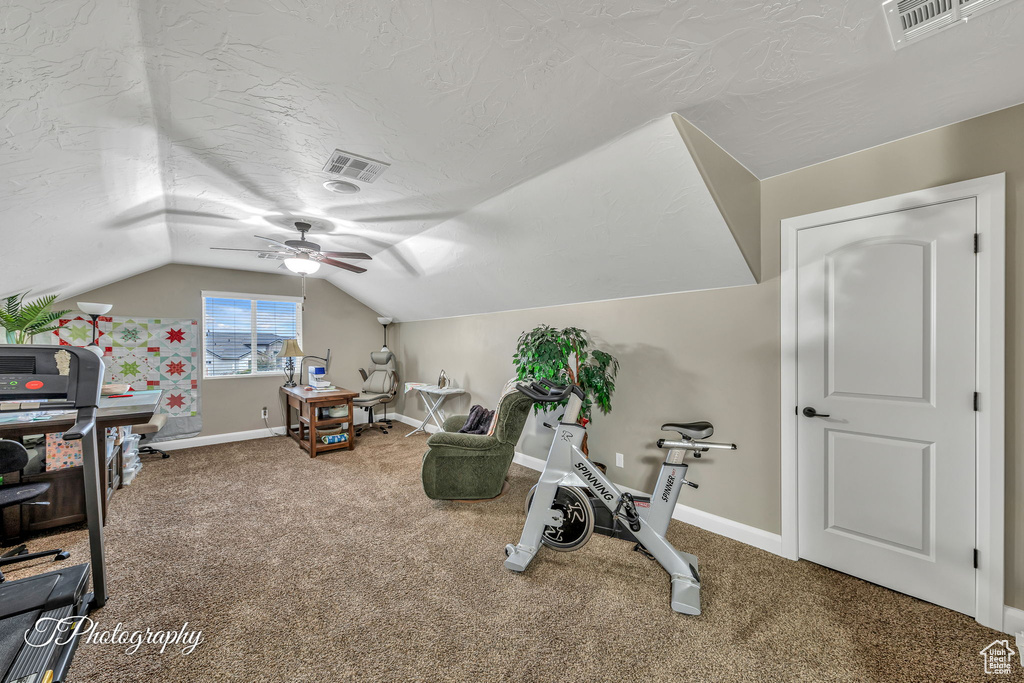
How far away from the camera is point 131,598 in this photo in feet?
6.48

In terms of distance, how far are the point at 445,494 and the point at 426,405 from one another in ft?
8.54

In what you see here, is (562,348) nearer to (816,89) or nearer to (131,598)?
(816,89)

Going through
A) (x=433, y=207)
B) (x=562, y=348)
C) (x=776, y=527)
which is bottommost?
(x=776, y=527)

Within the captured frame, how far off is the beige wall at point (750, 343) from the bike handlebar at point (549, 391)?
1144 mm

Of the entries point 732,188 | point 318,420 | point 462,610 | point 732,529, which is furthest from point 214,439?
point 732,188

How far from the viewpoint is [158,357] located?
476 centimetres

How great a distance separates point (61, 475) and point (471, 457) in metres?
2.85

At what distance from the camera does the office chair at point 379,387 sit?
228 inches

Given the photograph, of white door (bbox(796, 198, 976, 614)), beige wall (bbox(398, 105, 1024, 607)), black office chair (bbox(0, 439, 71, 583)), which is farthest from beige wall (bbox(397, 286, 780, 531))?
black office chair (bbox(0, 439, 71, 583))

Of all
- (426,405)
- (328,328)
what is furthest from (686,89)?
(328,328)

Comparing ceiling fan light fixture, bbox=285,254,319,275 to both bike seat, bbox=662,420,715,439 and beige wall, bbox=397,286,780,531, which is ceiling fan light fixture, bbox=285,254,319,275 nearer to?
beige wall, bbox=397,286,780,531

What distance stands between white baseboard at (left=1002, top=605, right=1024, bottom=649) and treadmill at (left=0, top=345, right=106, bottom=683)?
373 centimetres

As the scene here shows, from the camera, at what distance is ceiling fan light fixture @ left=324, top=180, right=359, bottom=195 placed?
248 cm

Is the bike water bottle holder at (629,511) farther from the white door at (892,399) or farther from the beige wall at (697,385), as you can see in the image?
the white door at (892,399)
